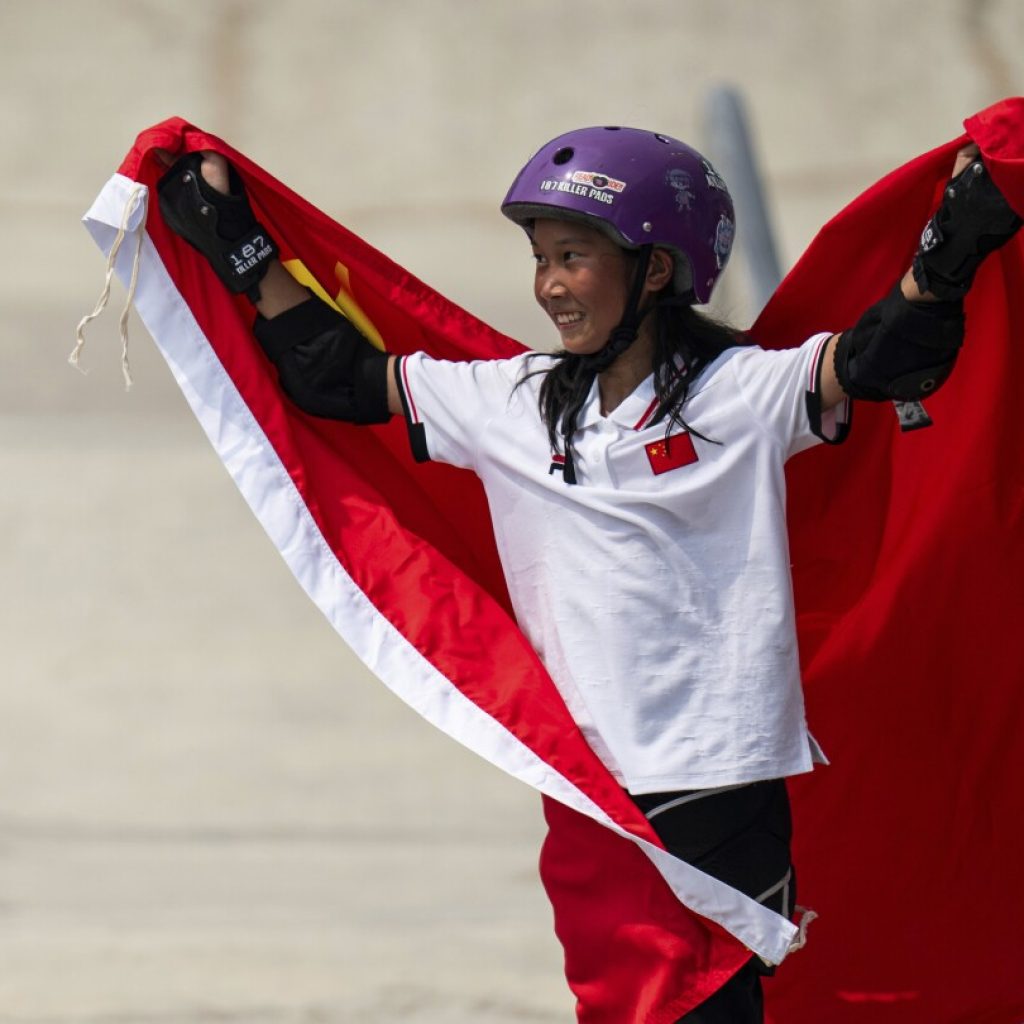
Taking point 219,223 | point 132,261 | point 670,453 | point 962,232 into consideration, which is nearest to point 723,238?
point 670,453

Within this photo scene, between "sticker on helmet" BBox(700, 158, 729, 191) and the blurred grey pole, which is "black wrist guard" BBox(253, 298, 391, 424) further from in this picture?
the blurred grey pole

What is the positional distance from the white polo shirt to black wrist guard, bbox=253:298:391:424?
0.39 m

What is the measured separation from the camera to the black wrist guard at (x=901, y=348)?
278 centimetres

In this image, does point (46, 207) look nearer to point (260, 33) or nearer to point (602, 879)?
point (260, 33)

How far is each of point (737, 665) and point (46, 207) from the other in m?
6.83

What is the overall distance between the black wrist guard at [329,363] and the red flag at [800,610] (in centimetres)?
7

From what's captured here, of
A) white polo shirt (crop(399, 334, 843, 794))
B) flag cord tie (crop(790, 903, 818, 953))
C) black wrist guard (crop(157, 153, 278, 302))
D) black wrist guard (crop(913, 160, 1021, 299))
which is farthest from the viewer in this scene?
black wrist guard (crop(157, 153, 278, 302))

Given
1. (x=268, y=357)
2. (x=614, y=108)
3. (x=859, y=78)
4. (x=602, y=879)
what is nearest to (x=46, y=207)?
(x=614, y=108)

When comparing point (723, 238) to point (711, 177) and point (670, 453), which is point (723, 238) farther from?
point (670, 453)

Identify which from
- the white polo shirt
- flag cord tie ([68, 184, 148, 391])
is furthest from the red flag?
the white polo shirt

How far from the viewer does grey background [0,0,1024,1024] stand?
4.52m

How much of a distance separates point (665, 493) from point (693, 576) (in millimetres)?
138

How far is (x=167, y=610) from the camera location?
6.39 meters

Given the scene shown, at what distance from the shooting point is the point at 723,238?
10.3ft
